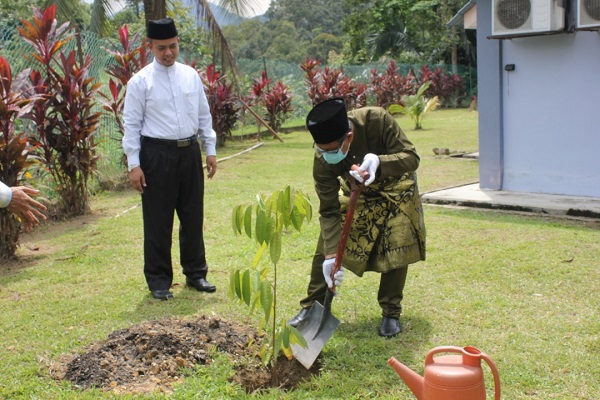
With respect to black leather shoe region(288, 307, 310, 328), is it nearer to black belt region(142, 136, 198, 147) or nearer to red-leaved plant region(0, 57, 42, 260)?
black belt region(142, 136, 198, 147)

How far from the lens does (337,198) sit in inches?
170

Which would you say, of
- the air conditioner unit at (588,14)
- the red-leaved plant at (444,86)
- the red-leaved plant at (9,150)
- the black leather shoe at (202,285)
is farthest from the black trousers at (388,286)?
the red-leaved plant at (444,86)

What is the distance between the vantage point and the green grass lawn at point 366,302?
385 centimetres

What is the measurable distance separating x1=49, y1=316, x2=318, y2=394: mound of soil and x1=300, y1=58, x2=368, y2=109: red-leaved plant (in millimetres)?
15278

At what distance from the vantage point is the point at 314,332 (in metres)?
4.13

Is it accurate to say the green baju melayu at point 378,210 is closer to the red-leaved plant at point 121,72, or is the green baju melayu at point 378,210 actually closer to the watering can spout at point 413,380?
the watering can spout at point 413,380

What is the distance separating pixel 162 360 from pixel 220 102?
12248 mm

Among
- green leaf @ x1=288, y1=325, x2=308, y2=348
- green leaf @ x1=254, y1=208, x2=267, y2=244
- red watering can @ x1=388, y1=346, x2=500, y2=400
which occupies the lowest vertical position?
green leaf @ x1=288, y1=325, x2=308, y2=348

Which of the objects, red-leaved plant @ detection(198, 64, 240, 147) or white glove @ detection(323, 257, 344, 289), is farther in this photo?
red-leaved plant @ detection(198, 64, 240, 147)

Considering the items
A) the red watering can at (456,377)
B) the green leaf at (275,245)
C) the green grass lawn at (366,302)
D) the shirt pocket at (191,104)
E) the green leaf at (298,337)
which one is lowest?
the green grass lawn at (366,302)

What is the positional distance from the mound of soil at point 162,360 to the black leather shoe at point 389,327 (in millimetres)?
581

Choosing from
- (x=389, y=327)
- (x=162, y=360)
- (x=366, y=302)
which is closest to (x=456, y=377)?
(x=389, y=327)

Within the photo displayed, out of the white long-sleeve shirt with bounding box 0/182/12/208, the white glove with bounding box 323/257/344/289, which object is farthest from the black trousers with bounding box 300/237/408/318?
the white long-sleeve shirt with bounding box 0/182/12/208

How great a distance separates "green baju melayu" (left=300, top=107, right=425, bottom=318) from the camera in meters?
4.17
